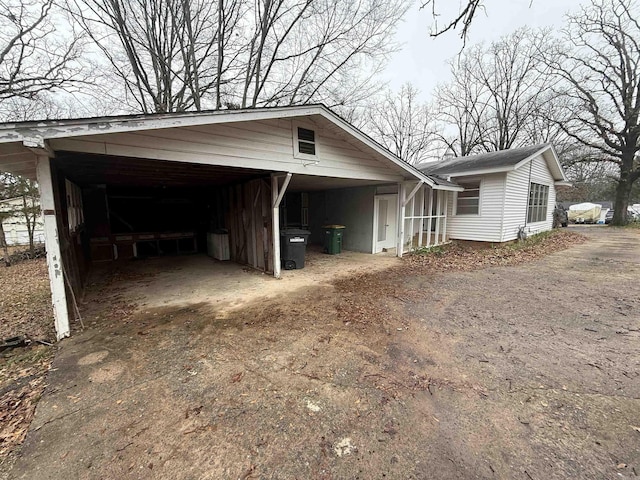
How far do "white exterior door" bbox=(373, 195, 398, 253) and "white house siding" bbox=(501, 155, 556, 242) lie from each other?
4.22 meters

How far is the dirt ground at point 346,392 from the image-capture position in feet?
5.82

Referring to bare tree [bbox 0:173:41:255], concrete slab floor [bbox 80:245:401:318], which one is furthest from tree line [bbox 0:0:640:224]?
concrete slab floor [bbox 80:245:401:318]

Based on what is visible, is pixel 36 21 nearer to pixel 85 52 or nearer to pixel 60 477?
pixel 85 52

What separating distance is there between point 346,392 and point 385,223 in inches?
323

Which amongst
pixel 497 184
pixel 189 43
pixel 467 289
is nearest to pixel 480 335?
pixel 467 289

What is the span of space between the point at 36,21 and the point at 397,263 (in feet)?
48.3

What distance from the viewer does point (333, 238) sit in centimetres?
955

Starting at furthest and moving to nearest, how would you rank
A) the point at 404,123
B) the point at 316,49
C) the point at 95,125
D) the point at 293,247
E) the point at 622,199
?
1. the point at 404,123
2. the point at 622,199
3. the point at 316,49
4. the point at 293,247
5. the point at 95,125

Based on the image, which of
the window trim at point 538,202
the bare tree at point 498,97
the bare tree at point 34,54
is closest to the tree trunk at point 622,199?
the bare tree at point 498,97

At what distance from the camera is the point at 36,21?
931cm

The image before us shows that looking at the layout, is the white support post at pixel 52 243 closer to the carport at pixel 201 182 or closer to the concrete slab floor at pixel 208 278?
the carport at pixel 201 182

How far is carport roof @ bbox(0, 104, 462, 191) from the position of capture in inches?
112

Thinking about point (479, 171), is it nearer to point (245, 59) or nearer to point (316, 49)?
point (316, 49)

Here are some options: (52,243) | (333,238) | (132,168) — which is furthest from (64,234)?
(333,238)
